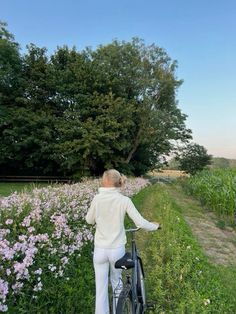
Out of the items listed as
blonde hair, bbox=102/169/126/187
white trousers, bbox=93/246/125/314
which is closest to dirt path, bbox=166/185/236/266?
white trousers, bbox=93/246/125/314

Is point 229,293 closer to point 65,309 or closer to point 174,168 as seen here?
point 65,309

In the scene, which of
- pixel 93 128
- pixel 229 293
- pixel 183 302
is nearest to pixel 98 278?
pixel 183 302

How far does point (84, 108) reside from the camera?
34.5 meters

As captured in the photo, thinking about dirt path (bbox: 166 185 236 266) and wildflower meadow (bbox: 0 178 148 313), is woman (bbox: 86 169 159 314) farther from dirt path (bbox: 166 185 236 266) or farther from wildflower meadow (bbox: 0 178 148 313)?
dirt path (bbox: 166 185 236 266)

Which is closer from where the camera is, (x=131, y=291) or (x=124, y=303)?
(x=124, y=303)

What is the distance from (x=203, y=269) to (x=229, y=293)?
76cm

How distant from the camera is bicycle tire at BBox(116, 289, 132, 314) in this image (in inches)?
143

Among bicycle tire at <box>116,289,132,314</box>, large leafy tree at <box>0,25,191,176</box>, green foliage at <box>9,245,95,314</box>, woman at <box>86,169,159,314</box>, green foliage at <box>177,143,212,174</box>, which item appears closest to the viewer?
bicycle tire at <box>116,289,132,314</box>

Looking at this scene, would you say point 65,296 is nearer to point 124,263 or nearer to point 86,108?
point 124,263

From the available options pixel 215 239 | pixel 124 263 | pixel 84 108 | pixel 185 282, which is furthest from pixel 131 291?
pixel 84 108

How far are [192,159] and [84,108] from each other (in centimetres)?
2912

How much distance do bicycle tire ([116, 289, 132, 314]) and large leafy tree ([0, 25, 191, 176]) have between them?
27555mm

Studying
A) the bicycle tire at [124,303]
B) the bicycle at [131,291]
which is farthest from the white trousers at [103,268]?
the bicycle tire at [124,303]

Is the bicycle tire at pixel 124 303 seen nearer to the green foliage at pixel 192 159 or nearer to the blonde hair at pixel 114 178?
the blonde hair at pixel 114 178
